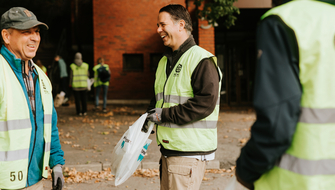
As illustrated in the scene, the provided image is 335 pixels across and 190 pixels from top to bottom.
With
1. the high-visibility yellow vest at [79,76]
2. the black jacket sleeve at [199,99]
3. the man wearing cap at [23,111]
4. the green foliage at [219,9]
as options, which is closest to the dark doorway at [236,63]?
the green foliage at [219,9]

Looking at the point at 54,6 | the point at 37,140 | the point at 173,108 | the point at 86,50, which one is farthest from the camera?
the point at 54,6

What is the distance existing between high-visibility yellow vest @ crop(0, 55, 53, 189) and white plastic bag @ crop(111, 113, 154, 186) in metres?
0.75

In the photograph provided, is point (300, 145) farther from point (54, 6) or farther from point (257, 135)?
point (54, 6)

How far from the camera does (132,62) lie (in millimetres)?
15906

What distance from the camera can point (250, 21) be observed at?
1367cm

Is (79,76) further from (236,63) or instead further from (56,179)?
(56,179)

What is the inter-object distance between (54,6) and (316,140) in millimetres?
21372

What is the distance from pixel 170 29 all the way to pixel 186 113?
75cm

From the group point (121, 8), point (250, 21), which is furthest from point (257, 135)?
point (121, 8)

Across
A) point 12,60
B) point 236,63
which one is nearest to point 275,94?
point 12,60

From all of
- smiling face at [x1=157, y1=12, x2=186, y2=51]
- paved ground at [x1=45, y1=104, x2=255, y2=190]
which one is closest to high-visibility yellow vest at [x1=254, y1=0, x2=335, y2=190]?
smiling face at [x1=157, y1=12, x2=186, y2=51]

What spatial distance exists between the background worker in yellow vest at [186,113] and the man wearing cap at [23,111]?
2.72 ft

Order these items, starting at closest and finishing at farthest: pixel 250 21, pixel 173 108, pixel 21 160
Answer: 1. pixel 21 160
2. pixel 173 108
3. pixel 250 21

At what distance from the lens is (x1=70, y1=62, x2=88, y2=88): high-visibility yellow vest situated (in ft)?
35.3
